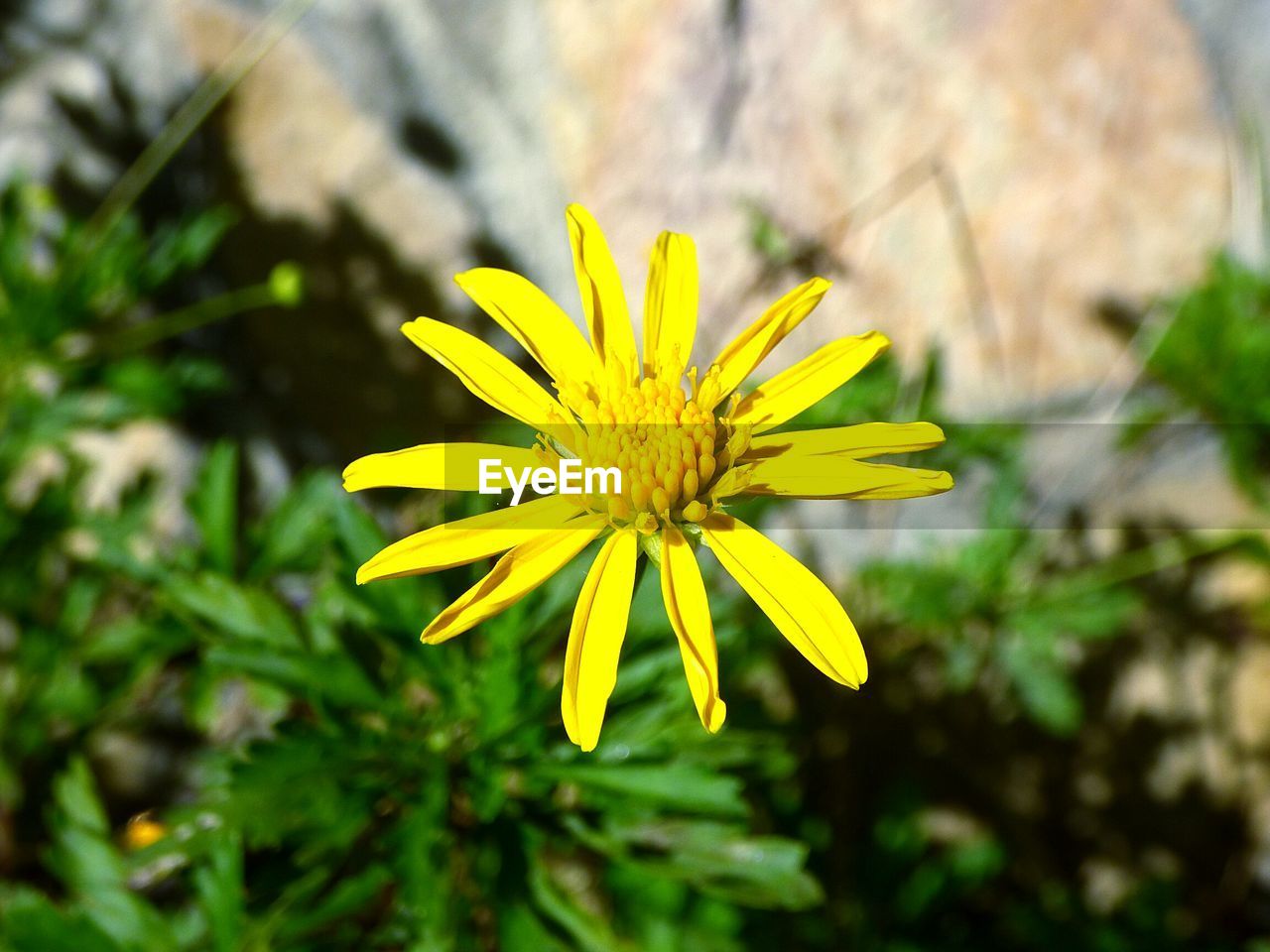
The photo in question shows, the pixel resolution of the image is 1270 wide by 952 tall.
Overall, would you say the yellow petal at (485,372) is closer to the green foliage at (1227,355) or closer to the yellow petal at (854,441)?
the yellow petal at (854,441)

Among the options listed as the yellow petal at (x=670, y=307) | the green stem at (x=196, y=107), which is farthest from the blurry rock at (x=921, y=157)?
the yellow petal at (x=670, y=307)

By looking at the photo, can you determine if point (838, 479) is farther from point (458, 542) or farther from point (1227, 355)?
point (1227, 355)

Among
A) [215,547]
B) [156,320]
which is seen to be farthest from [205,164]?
[215,547]

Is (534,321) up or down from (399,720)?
up

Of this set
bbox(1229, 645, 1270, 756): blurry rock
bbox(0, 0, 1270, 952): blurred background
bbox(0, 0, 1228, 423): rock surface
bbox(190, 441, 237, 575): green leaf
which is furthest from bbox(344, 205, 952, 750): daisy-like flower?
bbox(1229, 645, 1270, 756): blurry rock

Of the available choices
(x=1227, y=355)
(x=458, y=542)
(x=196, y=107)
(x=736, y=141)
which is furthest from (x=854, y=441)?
(x=196, y=107)

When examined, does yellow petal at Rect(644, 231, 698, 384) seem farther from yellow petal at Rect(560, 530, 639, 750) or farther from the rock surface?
the rock surface
